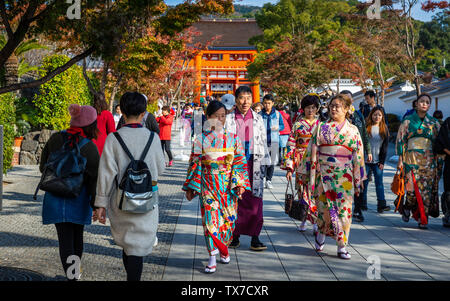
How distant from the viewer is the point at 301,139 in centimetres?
672

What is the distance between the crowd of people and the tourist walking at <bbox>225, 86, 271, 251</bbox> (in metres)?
0.01

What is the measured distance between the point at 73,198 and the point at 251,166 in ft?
7.89

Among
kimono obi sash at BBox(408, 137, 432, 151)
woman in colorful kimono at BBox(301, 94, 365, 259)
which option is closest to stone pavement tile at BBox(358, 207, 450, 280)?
woman in colorful kimono at BBox(301, 94, 365, 259)

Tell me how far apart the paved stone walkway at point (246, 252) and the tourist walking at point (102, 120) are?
1256mm

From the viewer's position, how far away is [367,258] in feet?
17.1

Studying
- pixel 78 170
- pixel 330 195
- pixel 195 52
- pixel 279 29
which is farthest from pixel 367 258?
pixel 279 29

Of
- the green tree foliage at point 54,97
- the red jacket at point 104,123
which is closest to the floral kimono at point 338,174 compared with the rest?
the red jacket at point 104,123

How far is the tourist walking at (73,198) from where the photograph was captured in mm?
3930

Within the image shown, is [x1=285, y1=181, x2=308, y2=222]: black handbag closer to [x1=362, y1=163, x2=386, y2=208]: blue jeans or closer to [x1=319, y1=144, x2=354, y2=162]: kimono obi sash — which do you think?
[x1=319, y1=144, x2=354, y2=162]: kimono obi sash

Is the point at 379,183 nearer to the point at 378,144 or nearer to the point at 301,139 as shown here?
the point at 378,144

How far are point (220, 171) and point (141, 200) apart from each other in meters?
1.46

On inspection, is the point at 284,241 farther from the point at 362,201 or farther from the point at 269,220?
the point at 362,201

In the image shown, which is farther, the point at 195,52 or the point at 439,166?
the point at 195,52

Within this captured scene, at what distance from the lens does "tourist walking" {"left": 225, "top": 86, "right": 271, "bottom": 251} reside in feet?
18.5
